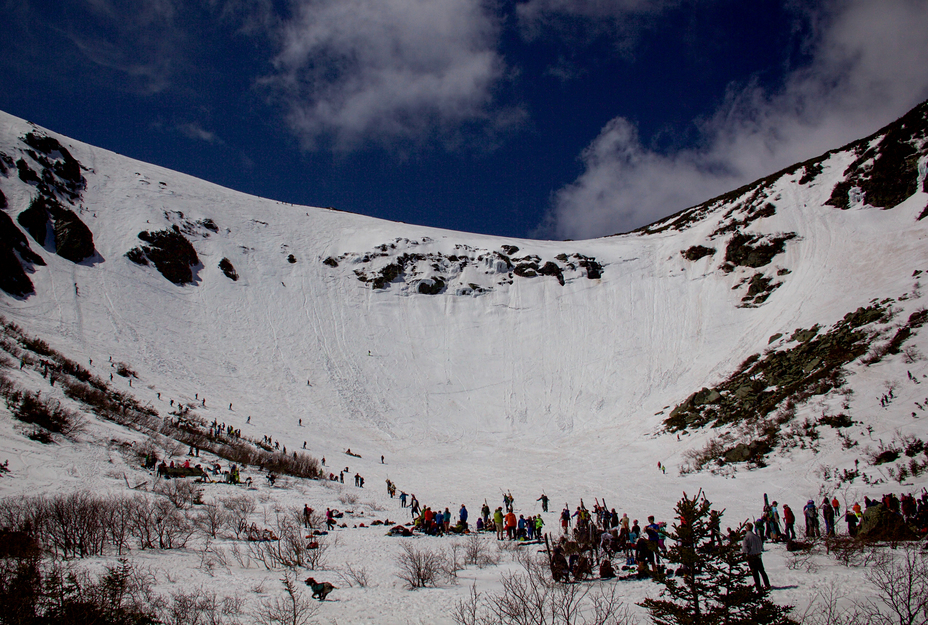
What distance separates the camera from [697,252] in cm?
5447

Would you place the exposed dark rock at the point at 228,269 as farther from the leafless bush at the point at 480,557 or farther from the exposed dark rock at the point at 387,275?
the leafless bush at the point at 480,557

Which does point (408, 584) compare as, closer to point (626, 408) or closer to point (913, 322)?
point (913, 322)

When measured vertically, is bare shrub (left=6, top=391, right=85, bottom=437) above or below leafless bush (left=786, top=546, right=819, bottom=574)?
above

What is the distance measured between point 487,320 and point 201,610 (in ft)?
160

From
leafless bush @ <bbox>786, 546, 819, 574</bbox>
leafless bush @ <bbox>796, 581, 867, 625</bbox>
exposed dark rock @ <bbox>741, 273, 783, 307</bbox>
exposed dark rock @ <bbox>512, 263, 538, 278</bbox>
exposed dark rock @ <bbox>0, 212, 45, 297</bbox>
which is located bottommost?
leafless bush @ <bbox>796, 581, 867, 625</bbox>

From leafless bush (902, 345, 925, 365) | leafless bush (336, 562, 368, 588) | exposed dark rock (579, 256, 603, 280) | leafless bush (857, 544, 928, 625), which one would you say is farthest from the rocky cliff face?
leafless bush (902, 345, 925, 365)

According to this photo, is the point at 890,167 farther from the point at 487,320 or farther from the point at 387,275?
the point at 387,275

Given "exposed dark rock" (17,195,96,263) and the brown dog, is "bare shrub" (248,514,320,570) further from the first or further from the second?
"exposed dark rock" (17,195,96,263)

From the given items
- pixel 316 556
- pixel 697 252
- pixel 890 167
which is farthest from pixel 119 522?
pixel 890 167

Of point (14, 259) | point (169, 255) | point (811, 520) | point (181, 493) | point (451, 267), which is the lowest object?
point (811, 520)

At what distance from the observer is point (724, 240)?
176 feet

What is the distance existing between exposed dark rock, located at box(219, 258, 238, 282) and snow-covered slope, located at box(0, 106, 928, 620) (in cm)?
35

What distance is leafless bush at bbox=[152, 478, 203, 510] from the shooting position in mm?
15375

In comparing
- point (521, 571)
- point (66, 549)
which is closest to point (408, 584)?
point (521, 571)
